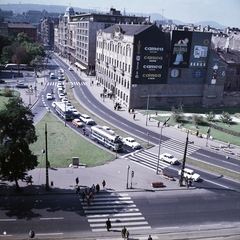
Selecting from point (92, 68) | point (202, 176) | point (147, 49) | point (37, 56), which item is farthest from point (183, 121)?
point (37, 56)

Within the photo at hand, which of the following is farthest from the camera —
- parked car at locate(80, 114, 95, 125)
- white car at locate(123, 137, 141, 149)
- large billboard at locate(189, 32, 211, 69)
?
large billboard at locate(189, 32, 211, 69)

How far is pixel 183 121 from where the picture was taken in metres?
67.9

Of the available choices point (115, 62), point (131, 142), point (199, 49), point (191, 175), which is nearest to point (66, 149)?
point (131, 142)

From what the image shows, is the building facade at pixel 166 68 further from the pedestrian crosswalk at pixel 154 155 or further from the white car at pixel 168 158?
the white car at pixel 168 158

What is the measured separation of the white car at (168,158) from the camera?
4634 centimetres

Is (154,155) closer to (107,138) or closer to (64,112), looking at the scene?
(107,138)

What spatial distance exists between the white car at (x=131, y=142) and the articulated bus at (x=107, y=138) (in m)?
2.88

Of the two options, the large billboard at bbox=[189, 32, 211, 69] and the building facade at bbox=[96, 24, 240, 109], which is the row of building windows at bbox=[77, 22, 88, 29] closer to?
the building facade at bbox=[96, 24, 240, 109]

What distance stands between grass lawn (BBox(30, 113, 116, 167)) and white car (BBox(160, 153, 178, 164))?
741 centimetres

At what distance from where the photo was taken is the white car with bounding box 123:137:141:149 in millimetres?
50850

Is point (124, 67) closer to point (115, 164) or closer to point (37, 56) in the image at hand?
point (115, 164)

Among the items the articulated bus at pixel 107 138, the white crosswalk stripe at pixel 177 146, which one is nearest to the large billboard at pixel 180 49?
the white crosswalk stripe at pixel 177 146

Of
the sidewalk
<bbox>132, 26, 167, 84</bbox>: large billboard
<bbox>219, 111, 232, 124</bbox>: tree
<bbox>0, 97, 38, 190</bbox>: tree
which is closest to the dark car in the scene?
the sidewalk

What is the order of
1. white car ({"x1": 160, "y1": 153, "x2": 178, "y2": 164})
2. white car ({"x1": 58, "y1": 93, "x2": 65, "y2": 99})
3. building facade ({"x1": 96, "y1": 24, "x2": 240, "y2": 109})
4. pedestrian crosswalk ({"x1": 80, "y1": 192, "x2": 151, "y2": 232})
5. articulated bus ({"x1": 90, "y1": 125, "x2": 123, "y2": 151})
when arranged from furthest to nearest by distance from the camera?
white car ({"x1": 58, "y1": 93, "x2": 65, "y2": 99}) < building facade ({"x1": 96, "y1": 24, "x2": 240, "y2": 109}) < articulated bus ({"x1": 90, "y1": 125, "x2": 123, "y2": 151}) < white car ({"x1": 160, "y1": 153, "x2": 178, "y2": 164}) < pedestrian crosswalk ({"x1": 80, "y1": 192, "x2": 151, "y2": 232})
